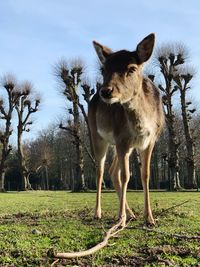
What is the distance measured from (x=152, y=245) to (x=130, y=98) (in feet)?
8.50

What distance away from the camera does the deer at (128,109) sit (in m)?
6.65

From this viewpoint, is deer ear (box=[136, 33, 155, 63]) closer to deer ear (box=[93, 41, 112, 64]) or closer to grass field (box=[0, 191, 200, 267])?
deer ear (box=[93, 41, 112, 64])

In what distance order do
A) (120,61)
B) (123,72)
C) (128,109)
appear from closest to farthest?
(123,72)
(120,61)
(128,109)

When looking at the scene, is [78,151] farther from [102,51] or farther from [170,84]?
[102,51]

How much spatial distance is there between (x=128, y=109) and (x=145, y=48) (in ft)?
3.49

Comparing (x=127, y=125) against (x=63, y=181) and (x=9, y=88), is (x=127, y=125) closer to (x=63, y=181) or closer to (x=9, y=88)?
(x=9, y=88)

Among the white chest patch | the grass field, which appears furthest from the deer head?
the grass field

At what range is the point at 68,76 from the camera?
38.7 metres

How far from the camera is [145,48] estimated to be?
7.12 m

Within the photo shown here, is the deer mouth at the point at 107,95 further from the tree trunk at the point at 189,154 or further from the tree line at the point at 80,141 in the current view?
the tree trunk at the point at 189,154

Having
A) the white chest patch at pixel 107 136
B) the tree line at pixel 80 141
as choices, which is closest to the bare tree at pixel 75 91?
the tree line at pixel 80 141

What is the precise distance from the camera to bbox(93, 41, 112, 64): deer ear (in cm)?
737

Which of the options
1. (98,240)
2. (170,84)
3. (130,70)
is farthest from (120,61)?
(170,84)

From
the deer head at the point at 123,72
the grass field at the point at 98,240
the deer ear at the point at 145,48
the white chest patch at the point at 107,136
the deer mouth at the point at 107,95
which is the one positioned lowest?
the grass field at the point at 98,240
